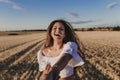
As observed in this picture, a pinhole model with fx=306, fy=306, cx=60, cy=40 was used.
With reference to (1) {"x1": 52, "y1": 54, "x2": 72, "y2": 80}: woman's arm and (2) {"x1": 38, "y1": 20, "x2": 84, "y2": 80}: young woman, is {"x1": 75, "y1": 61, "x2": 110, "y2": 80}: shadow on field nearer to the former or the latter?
(2) {"x1": 38, "y1": 20, "x2": 84, "y2": 80}: young woman

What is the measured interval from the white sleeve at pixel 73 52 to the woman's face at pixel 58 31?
0.29 feet

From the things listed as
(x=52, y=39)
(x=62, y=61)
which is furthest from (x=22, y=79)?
(x=62, y=61)

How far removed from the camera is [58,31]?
250 cm

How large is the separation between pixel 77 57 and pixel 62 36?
0.22 metres

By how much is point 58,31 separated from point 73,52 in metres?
0.25

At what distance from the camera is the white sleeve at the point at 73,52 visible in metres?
2.32

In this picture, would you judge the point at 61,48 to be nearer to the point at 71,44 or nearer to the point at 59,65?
the point at 71,44

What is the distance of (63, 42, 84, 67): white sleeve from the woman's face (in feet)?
0.29

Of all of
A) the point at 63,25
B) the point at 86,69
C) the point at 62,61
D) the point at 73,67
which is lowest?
the point at 86,69

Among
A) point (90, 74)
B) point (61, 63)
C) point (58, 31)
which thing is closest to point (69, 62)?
point (58, 31)

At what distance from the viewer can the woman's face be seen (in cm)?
251

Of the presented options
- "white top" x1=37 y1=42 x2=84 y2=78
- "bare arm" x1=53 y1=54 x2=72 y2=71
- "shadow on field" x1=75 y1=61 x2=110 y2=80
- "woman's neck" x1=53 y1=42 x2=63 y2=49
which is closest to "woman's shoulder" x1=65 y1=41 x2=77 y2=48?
"white top" x1=37 y1=42 x2=84 y2=78

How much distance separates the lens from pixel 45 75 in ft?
6.56

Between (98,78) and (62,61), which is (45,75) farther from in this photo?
(98,78)
